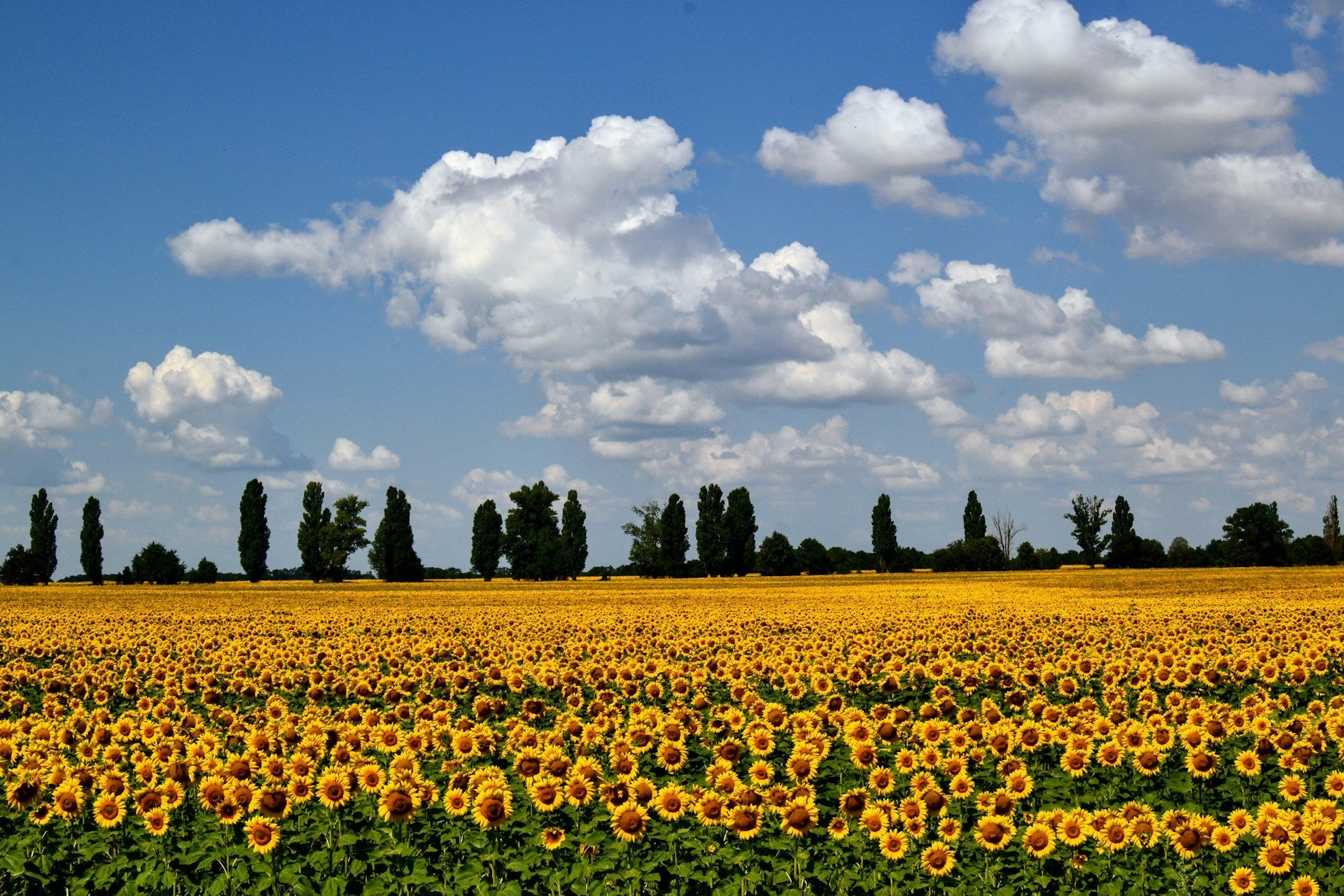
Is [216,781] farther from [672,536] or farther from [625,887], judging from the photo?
[672,536]

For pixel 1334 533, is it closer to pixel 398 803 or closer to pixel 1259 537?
pixel 1259 537

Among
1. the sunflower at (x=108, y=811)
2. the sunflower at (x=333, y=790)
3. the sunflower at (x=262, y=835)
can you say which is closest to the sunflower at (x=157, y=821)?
the sunflower at (x=108, y=811)

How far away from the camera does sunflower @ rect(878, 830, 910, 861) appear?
30.2 ft

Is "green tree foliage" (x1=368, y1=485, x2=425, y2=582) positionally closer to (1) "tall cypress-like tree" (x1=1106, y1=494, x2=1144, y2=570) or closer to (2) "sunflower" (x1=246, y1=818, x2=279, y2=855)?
(1) "tall cypress-like tree" (x1=1106, y1=494, x2=1144, y2=570)

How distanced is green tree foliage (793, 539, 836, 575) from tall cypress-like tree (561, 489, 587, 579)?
2759cm

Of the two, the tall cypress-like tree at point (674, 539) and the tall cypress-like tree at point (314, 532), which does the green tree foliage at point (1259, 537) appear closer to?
the tall cypress-like tree at point (674, 539)

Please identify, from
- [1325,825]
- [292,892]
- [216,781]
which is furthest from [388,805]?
[1325,825]

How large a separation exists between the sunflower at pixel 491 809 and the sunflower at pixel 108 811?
3.18m

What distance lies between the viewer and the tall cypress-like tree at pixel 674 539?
12300 centimetres

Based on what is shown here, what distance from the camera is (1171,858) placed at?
984 cm

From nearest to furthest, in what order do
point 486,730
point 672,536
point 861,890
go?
1. point 861,890
2. point 486,730
3. point 672,536

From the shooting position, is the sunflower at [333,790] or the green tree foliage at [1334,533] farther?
the green tree foliage at [1334,533]

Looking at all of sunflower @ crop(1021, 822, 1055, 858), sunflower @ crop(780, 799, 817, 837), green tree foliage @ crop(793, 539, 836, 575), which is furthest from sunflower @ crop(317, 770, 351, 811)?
green tree foliage @ crop(793, 539, 836, 575)

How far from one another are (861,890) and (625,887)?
2.05m
